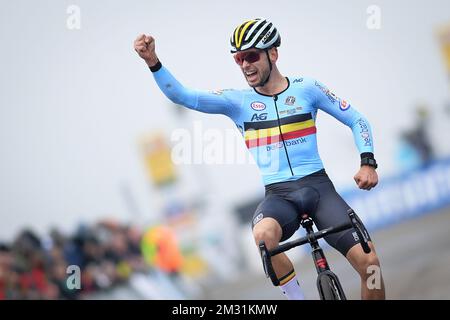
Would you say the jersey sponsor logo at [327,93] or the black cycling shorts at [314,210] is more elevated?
the jersey sponsor logo at [327,93]

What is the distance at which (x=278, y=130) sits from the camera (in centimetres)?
736

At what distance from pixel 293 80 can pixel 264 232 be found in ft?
4.38

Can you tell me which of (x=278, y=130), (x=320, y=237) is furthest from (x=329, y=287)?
(x=278, y=130)

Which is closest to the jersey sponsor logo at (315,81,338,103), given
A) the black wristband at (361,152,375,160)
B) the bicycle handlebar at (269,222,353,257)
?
the black wristband at (361,152,375,160)

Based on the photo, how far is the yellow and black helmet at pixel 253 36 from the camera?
23.5 ft

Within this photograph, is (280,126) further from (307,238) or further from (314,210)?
(307,238)

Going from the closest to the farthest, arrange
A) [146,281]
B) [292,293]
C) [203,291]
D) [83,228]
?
[292,293] < [83,228] < [146,281] < [203,291]

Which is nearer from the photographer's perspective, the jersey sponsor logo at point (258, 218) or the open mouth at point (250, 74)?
the jersey sponsor logo at point (258, 218)

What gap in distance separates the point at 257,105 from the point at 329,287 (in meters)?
1.50

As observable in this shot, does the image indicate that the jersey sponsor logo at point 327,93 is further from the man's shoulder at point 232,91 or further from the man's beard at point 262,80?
the man's shoulder at point 232,91

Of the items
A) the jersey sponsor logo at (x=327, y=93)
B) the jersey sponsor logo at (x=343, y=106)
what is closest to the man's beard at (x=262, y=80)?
the jersey sponsor logo at (x=327, y=93)

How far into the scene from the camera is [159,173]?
165 feet
